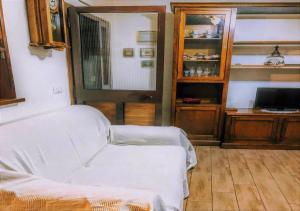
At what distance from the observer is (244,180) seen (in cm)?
212

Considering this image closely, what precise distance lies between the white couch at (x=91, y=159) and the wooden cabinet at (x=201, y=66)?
0.80 m

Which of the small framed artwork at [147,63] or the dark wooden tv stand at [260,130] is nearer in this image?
the small framed artwork at [147,63]

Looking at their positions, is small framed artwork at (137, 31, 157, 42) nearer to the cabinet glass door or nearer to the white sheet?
the cabinet glass door

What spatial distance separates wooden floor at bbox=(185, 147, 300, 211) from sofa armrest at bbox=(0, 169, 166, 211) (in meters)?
1.09

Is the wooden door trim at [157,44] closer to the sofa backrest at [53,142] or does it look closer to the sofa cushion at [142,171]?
the sofa backrest at [53,142]

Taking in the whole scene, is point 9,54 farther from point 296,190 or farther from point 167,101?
point 296,190

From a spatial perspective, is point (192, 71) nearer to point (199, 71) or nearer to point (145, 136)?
point (199, 71)

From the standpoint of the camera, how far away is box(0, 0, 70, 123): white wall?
1444 mm

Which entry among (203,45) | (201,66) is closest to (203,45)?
(203,45)

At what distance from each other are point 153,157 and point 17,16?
5.07ft

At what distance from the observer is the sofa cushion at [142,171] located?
1.32 metres

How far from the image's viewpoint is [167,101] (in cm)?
327

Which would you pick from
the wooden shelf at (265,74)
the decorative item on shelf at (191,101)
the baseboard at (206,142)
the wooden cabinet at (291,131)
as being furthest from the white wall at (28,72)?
the wooden cabinet at (291,131)

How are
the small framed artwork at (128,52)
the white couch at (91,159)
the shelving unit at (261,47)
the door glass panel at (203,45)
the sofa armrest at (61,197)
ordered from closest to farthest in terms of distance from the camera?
the sofa armrest at (61,197), the white couch at (91,159), the small framed artwork at (128,52), the door glass panel at (203,45), the shelving unit at (261,47)
